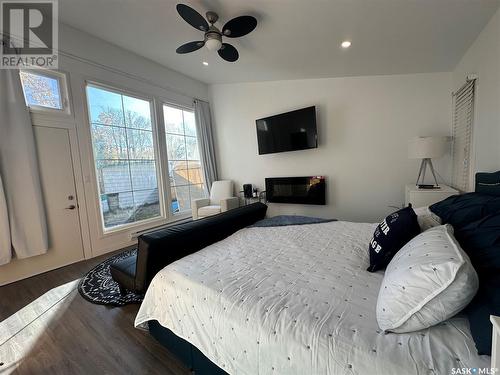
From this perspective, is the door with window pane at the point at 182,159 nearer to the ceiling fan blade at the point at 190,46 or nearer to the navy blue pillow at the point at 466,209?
the ceiling fan blade at the point at 190,46

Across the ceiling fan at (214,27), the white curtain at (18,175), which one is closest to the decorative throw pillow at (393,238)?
the ceiling fan at (214,27)

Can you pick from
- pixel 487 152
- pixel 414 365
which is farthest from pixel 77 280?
pixel 487 152

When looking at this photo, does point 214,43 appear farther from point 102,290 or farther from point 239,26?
point 102,290

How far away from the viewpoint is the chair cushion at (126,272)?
1.64 meters

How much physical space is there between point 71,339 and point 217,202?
311 cm

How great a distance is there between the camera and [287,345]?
783mm

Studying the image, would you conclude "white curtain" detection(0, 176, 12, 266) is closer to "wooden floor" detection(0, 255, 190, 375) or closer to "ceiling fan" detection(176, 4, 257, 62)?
"wooden floor" detection(0, 255, 190, 375)

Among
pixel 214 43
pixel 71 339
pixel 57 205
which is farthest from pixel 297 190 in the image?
pixel 57 205

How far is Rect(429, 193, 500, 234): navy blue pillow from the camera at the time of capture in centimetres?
113

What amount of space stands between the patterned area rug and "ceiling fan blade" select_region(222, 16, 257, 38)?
2.69 metres

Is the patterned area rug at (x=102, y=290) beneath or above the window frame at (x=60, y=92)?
beneath

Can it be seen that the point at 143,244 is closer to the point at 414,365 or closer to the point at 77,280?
the point at 414,365

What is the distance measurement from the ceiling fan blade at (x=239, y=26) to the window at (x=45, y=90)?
2.36 m

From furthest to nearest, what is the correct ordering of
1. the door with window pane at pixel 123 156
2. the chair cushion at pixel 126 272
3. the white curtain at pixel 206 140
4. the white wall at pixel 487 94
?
1. the white curtain at pixel 206 140
2. the door with window pane at pixel 123 156
3. the white wall at pixel 487 94
4. the chair cushion at pixel 126 272
